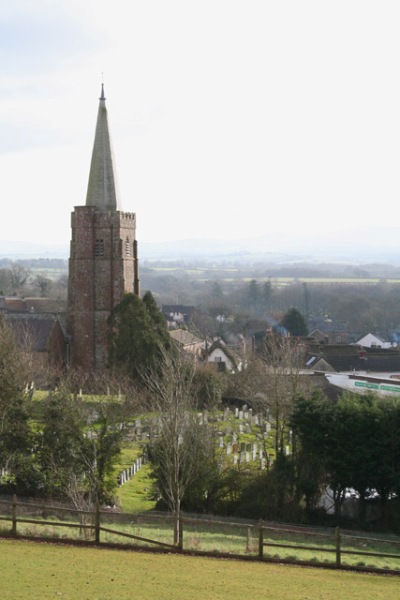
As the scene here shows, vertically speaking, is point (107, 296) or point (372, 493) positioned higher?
point (107, 296)

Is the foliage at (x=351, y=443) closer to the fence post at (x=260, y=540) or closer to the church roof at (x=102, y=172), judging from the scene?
the fence post at (x=260, y=540)

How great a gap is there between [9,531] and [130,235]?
3745cm

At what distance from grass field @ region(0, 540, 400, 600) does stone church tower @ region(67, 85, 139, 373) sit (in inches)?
1399

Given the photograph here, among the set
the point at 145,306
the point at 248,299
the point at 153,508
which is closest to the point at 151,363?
the point at 145,306

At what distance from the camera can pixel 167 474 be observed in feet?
79.4

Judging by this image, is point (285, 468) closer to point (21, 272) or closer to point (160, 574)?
point (160, 574)

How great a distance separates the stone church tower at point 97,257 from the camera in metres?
53.2

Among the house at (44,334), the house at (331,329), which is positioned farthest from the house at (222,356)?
the house at (331,329)

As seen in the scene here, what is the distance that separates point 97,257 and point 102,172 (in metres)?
5.67

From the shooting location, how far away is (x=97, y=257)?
53906mm

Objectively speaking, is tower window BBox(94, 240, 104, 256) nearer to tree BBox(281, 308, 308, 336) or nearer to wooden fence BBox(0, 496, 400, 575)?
wooden fence BBox(0, 496, 400, 575)

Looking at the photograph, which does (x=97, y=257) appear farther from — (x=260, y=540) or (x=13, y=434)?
(x=260, y=540)

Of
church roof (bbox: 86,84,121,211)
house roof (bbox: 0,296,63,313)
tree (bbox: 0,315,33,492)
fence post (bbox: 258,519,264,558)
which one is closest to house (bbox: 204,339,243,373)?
church roof (bbox: 86,84,121,211)

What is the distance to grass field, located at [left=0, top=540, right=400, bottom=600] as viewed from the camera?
1440cm
